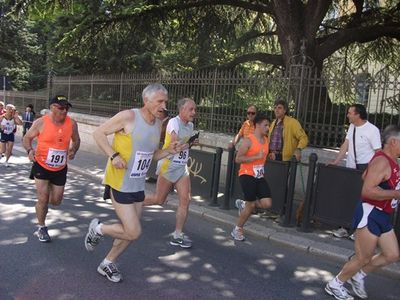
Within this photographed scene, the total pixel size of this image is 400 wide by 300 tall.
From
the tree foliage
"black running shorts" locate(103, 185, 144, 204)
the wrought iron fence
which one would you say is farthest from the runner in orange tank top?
the tree foliage

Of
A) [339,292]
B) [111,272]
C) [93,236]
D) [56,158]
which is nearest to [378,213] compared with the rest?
[339,292]

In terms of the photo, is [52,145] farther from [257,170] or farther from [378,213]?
[378,213]

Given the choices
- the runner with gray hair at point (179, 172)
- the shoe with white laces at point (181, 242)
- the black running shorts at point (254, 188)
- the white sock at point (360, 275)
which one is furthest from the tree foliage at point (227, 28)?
the white sock at point (360, 275)

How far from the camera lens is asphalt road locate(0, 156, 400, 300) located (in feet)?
14.8

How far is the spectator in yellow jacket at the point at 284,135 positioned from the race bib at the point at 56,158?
3281 mm

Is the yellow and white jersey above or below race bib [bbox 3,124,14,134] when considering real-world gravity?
above

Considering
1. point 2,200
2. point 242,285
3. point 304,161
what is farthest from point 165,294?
point 304,161

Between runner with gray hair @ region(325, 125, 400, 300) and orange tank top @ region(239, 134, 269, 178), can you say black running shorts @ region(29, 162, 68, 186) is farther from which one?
runner with gray hair @ region(325, 125, 400, 300)

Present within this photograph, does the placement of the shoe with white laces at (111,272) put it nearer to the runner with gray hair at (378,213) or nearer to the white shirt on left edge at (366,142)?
the runner with gray hair at (378,213)

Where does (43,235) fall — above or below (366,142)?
below

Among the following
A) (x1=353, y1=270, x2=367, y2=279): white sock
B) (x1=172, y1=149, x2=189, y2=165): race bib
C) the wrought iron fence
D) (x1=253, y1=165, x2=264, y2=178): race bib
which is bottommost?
(x1=353, y1=270, x2=367, y2=279): white sock

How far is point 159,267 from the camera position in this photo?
205 inches

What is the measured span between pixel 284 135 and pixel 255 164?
5.99 ft

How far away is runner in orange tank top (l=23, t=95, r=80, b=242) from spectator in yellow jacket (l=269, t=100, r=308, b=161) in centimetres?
330
